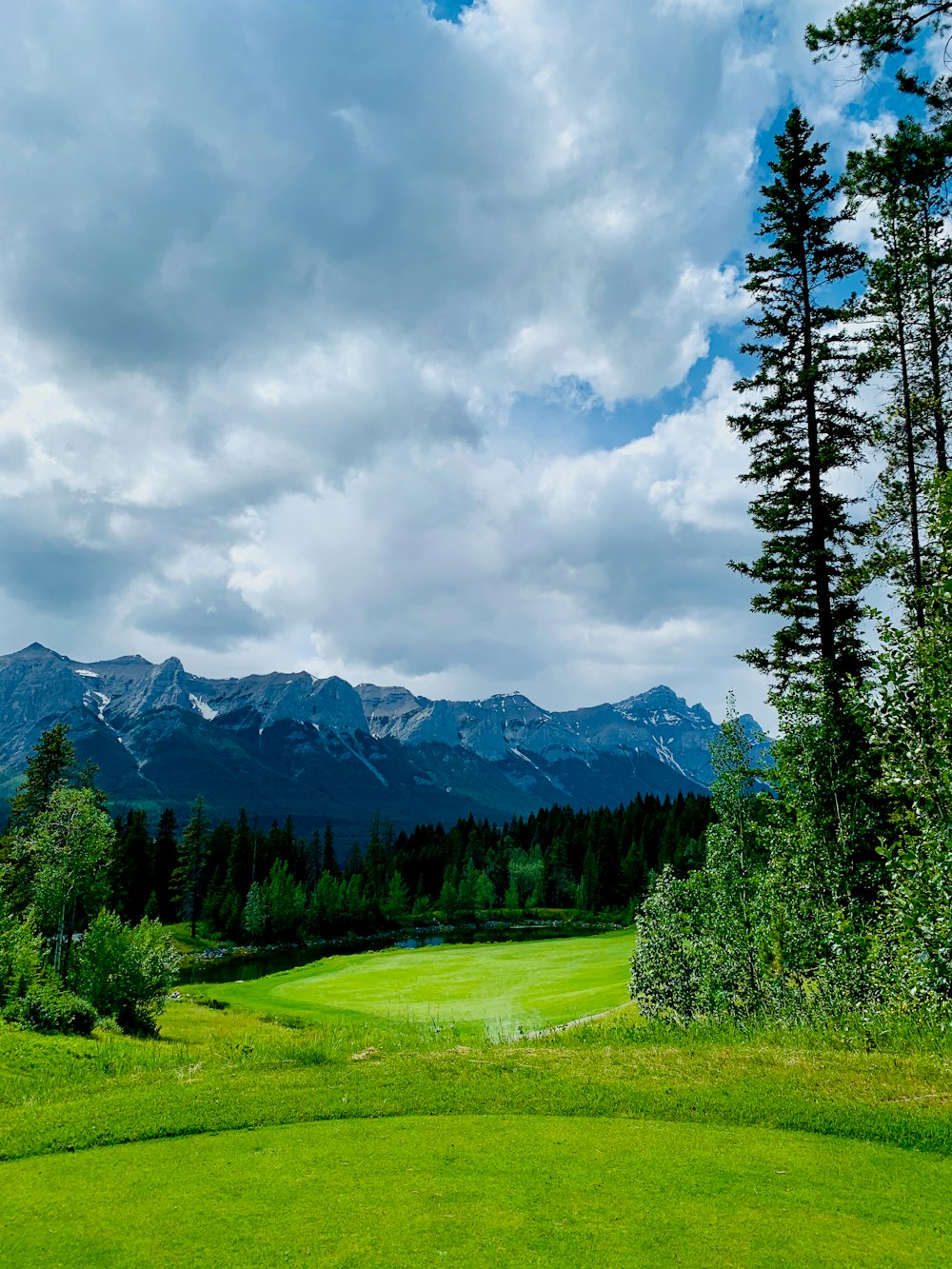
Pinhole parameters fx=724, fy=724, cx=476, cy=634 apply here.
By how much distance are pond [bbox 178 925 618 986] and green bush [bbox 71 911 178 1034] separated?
34972 millimetres

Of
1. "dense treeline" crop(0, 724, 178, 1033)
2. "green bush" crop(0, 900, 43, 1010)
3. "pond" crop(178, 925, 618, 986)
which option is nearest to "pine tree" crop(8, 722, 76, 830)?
"dense treeline" crop(0, 724, 178, 1033)

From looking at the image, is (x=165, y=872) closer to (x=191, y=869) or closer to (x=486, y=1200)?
(x=191, y=869)

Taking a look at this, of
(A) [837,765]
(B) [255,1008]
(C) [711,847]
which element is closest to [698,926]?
(C) [711,847]

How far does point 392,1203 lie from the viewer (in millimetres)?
8492

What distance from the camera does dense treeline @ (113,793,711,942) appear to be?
95.4 meters

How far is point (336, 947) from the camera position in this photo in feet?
299

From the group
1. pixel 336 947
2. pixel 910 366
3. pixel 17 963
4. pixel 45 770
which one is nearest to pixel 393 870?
pixel 336 947

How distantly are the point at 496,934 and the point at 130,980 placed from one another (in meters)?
72.1

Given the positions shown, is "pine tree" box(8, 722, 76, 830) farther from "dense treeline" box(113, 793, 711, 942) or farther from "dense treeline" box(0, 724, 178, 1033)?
"dense treeline" box(113, 793, 711, 942)

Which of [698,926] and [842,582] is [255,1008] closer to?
[698,926]

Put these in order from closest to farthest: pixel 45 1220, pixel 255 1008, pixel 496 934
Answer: pixel 45 1220
pixel 255 1008
pixel 496 934

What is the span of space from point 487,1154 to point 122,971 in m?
24.7

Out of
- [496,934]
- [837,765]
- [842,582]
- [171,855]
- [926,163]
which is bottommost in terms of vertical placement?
[496,934]

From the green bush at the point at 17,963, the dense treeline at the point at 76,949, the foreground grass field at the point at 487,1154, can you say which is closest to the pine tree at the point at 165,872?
the dense treeline at the point at 76,949
